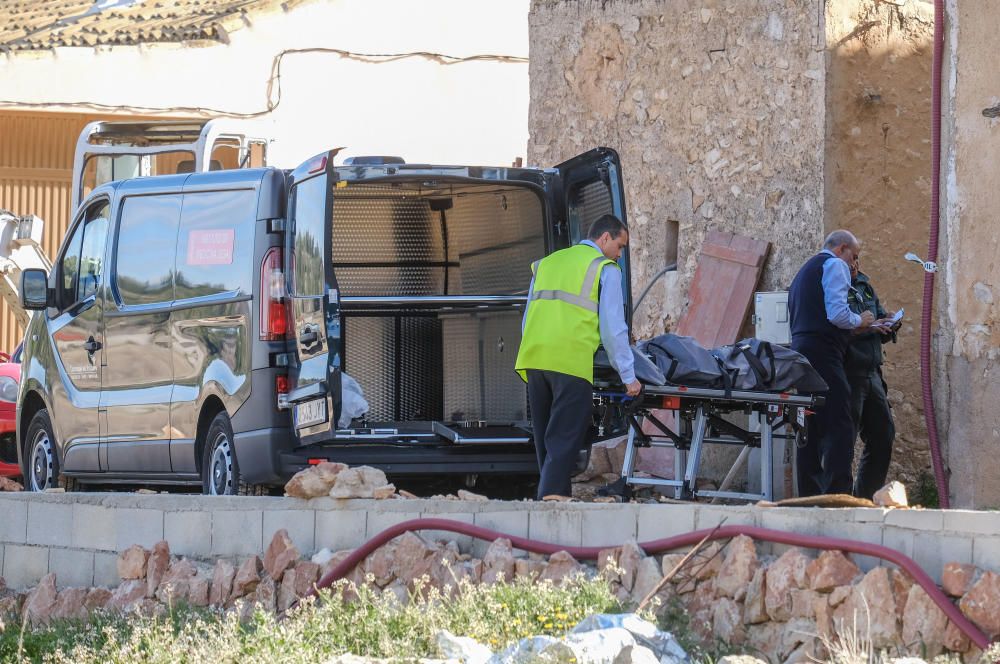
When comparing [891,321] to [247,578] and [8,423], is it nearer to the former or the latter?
[247,578]

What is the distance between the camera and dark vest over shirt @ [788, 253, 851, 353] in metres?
10.2

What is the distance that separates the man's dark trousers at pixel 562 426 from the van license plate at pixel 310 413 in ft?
3.82

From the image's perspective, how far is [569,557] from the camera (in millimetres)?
7328

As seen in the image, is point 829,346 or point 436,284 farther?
point 436,284

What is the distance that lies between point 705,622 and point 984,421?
3211 millimetres

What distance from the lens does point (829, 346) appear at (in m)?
10.2

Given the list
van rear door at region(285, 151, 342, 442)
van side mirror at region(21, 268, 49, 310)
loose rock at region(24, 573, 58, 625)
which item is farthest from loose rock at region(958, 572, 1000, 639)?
van side mirror at region(21, 268, 49, 310)

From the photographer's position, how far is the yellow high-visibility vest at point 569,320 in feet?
30.1

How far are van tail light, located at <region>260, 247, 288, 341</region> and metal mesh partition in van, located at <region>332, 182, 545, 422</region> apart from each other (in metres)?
0.92

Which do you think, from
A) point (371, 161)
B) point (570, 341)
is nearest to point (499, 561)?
point (570, 341)

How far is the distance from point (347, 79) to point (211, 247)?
1225 centimetres

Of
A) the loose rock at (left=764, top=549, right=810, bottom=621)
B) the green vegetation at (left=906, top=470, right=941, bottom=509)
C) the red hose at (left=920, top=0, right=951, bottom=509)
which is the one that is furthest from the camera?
the green vegetation at (left=906, top=470, right=941, bottom=509)

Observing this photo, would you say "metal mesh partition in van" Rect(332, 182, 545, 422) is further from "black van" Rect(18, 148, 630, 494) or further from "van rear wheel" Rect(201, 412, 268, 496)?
"van rear wheel" Rect(201, 412, 268, 496)

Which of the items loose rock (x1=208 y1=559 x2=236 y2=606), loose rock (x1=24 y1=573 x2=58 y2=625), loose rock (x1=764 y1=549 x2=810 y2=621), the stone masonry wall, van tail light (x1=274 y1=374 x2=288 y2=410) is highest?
the stone masonry wall
